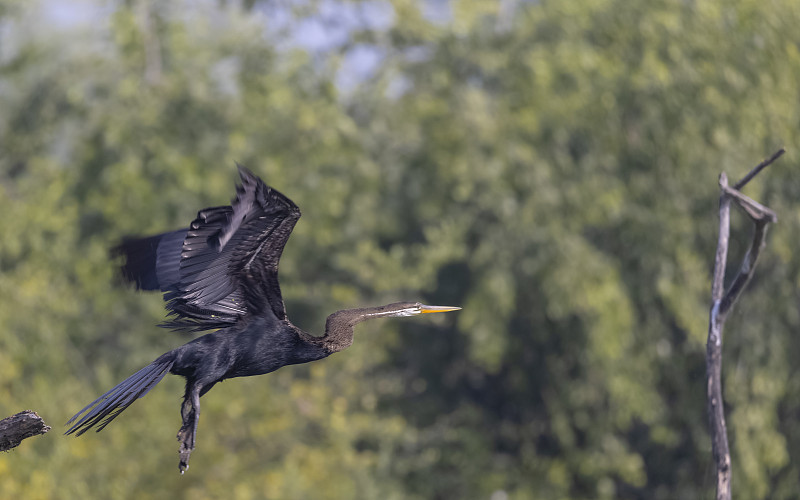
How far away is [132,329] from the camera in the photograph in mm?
19484

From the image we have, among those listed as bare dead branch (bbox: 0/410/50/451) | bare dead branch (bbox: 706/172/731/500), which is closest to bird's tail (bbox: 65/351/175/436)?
bare dead branch (bbox: 0/410/50/451)

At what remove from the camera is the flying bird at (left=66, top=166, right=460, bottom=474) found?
17.0 feet

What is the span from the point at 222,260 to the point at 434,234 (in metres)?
12.1

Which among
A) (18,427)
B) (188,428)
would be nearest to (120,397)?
(188,428)

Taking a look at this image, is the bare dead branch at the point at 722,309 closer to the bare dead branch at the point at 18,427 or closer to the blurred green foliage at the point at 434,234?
the bare dead branch at the point at 18,427

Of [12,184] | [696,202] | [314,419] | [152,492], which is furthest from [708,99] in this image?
[12,184]

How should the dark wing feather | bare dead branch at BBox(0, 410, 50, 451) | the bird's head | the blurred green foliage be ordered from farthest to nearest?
the blurred green foliage, the bird's head, the dark wing feather, bare dead branch at BBox(0, 410, 50, 451)

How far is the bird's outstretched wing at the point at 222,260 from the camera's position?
4.93 meters

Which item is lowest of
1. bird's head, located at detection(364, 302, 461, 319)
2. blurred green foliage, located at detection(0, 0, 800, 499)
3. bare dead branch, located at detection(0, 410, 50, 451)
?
blurred green foliage, located at detection(0, 0, 800, 499)

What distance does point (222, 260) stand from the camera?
5.48 metres

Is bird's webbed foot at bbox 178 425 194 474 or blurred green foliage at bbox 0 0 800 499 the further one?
blurred green foliage at bbox 0 0 800 499

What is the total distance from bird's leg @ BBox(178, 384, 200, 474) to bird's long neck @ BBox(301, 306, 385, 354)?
646 mm

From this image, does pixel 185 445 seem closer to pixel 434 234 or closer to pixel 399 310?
pixel 399 310

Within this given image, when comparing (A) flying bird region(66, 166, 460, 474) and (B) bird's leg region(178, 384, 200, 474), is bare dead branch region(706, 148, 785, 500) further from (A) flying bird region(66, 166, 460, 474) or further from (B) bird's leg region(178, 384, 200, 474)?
(B) bird's leg region(178, 384, 200, 474)
